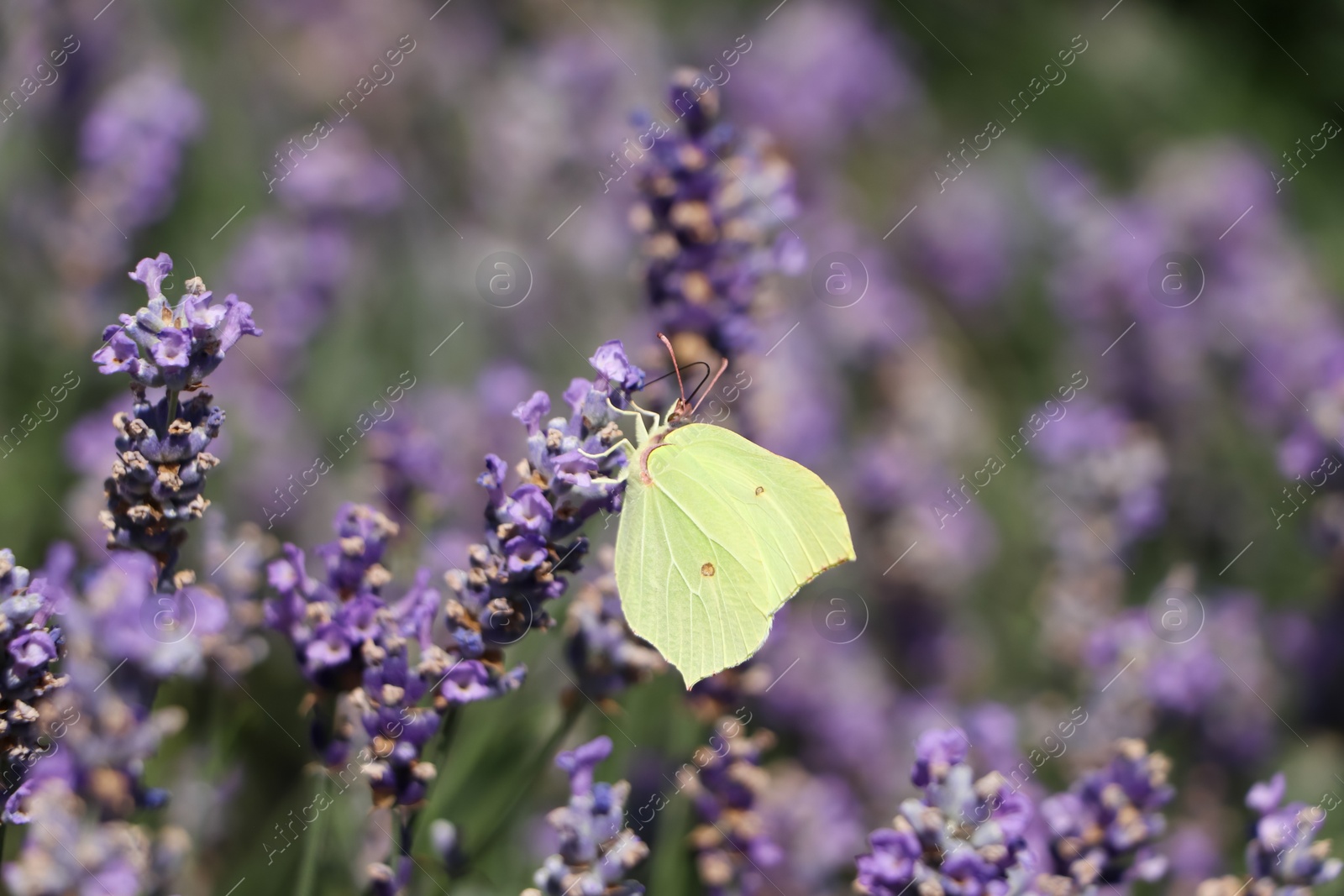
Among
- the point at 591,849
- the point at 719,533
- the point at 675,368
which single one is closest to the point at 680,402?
the point at 675,368

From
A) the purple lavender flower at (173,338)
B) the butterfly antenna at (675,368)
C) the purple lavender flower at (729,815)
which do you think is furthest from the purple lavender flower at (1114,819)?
the purple lavender flower at (173,338)

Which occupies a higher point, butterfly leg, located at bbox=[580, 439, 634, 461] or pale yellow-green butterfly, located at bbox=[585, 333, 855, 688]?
butterfly leg, located at bbox=[580, 439, 634, 461]

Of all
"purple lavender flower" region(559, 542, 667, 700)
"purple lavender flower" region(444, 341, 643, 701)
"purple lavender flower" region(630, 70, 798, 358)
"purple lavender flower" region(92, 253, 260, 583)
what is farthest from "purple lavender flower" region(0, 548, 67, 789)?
"purple lavender flower" region(630, 70, 798, 358)

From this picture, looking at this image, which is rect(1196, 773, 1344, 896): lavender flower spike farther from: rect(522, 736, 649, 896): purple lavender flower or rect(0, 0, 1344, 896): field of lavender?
rect(522, 736, 649, 896): purple lavender flower

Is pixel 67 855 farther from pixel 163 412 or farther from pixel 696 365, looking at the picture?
pixel 696 365

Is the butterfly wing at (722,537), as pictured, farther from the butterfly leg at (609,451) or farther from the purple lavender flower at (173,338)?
the purple lavender flower at (173,338)

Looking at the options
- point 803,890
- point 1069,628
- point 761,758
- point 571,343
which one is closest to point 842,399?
point 571,343

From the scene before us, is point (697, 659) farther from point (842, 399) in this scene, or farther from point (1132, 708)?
point (842, 399)
